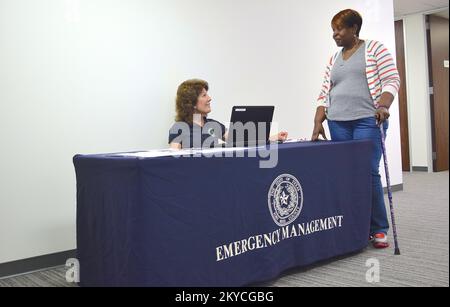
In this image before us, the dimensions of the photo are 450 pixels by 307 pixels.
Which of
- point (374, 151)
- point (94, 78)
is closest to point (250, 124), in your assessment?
point (374, 151)

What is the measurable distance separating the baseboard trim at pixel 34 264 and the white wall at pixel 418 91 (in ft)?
18.0

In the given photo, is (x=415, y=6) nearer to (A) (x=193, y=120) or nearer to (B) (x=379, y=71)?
(B) (x=379, y=71)

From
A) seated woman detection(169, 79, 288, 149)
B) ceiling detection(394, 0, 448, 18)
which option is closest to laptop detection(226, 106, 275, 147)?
seated woman detection(169, 79, 288, 149)

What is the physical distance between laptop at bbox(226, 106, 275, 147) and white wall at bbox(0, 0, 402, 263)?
0.75 meters

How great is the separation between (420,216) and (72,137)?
105 inches

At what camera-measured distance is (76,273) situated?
77.5 inches

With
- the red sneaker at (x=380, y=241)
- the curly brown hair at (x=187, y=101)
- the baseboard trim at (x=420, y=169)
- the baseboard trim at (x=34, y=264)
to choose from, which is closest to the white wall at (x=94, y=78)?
the baseboard trim at (x=34, y=264)

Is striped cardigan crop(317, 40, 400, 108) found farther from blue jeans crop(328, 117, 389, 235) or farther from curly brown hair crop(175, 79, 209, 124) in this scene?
curly brown hair crop(175, 79, 209, 124)

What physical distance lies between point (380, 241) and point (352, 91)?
0.91 meters

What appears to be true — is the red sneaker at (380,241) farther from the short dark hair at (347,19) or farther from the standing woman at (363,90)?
the short dark hair at (347,19)
